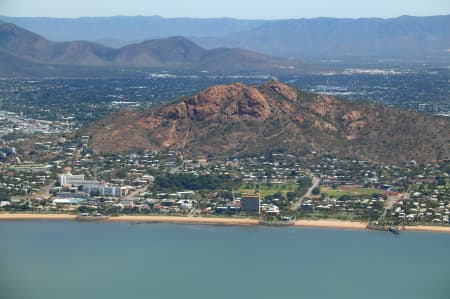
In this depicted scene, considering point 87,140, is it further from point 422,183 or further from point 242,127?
point 422,183

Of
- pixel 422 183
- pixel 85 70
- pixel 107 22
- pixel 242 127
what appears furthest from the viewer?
pixel 107 22

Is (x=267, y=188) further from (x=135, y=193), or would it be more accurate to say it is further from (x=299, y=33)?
(x=299, y=33)

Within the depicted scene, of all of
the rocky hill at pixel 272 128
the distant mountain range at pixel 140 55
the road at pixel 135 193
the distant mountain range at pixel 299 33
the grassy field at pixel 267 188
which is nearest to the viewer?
the road at pixel 135 193

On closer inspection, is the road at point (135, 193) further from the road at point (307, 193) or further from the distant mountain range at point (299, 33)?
the distant mountain range at point (299, 33)

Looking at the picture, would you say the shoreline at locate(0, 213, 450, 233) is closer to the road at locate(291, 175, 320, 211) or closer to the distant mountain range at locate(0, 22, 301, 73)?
the road at locate(291, 175, 320, 211)

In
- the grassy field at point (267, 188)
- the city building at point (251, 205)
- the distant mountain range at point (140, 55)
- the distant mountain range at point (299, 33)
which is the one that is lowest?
the distant mountain range at point (299, 33)

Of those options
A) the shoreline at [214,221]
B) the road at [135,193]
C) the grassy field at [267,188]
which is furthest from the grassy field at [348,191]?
the road at [135,193]

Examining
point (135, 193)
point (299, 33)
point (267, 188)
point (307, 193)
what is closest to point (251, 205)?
point (307, 193)

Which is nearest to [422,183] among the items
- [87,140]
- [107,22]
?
[87,140]
